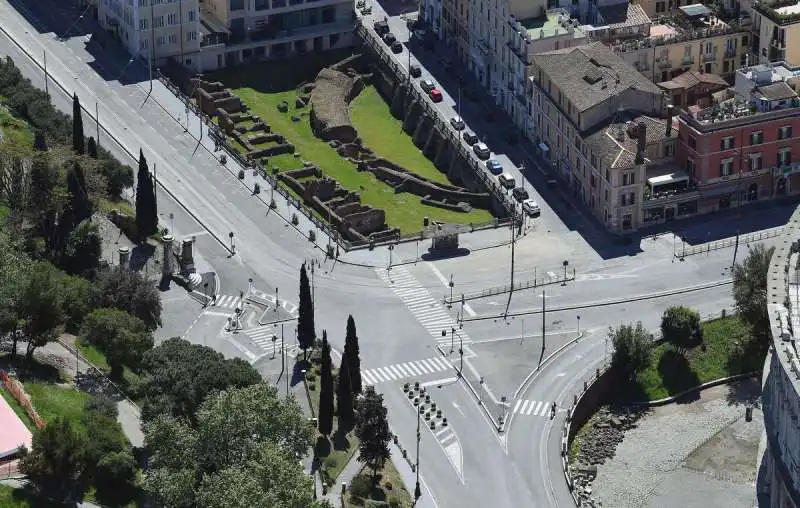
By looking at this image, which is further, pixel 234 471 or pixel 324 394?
pixel 324 394

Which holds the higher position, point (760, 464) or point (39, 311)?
point (39, 311)

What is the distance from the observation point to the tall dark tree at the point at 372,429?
631 ft

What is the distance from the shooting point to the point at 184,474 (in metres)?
180

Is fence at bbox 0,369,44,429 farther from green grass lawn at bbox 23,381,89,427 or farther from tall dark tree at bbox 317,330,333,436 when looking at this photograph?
tall dark tree at bbox 317,330,333,436

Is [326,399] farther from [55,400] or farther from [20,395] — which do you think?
[20,395]

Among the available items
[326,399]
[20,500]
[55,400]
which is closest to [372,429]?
[326,399]

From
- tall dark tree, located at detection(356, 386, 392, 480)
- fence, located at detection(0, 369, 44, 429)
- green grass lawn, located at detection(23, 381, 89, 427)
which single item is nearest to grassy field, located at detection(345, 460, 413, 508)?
tall dark tree, located at detection(356, 386, 392, 480)

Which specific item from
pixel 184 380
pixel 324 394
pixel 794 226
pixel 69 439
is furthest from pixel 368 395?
pixel 794 226

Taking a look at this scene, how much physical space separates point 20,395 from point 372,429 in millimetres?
34283

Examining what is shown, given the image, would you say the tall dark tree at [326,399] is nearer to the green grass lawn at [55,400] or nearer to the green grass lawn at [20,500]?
the green grass lawn at [55,400]

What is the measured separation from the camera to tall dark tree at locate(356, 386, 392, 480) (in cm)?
19238

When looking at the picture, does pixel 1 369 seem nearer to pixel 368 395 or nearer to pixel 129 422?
pixel 129 422

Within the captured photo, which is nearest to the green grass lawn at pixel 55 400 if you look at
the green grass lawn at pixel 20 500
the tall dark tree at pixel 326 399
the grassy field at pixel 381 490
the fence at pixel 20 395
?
the fence at pixel 20 395

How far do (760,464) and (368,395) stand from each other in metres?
39.9
